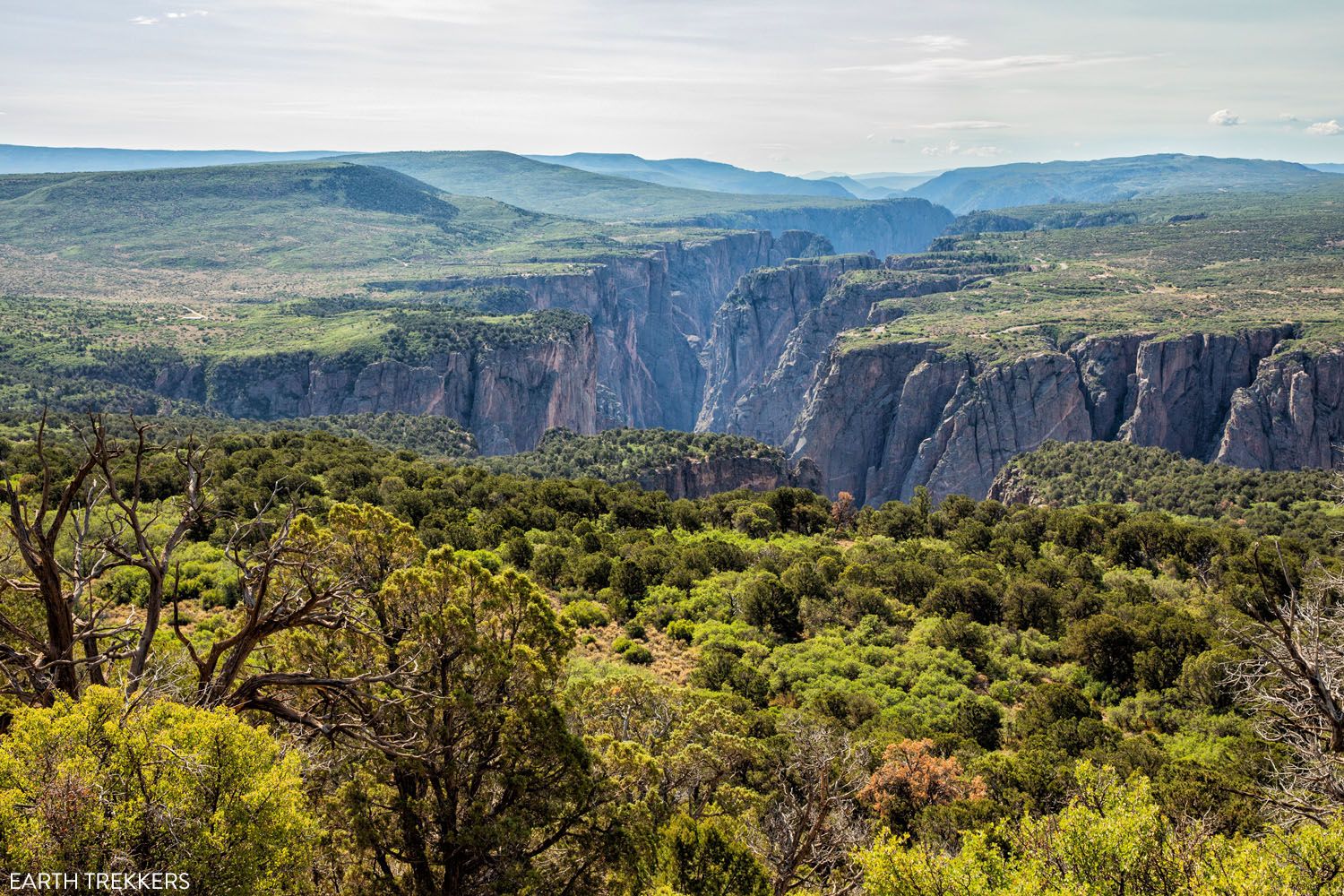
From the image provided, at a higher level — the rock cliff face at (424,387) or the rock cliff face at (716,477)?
the rock cliff face at (424,387)

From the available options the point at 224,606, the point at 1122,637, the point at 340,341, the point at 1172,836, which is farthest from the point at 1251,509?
the point at 340,341

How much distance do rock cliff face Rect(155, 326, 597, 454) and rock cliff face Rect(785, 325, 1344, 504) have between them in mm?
48203

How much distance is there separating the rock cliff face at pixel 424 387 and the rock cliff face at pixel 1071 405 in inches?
1898

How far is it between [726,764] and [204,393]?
403 ft

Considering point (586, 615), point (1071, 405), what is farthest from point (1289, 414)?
point (586, 615)

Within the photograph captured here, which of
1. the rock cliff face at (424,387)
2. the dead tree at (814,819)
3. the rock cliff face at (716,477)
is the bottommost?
the rock cliff face at (716,477)

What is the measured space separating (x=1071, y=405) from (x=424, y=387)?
315 feet

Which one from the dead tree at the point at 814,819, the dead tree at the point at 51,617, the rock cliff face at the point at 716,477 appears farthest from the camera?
the rock cliff face at the point at 716,477

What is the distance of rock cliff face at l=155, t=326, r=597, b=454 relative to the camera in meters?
122

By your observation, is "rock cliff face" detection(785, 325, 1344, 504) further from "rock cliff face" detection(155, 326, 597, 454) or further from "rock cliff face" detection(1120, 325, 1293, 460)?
"rock cliff face" detection(155, 326, 597, 454)

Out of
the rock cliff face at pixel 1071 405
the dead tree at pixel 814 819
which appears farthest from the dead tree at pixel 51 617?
the rock cliff face at pixel 1071 405

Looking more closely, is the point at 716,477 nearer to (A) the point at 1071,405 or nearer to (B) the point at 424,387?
(A) the point at 1071,405

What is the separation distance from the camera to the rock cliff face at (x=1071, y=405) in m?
107

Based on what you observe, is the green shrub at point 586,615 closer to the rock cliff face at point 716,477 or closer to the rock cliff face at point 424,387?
the rock cliff face at point 716,477
